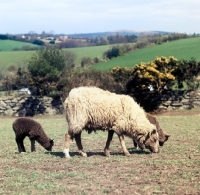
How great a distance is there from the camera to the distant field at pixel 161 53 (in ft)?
159

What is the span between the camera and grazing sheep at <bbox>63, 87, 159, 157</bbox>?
1168 cm

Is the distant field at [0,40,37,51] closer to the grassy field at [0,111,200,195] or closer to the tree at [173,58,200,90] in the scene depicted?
the tree at [173,58,200,90]

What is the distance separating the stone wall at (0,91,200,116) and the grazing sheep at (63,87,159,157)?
20.1 metres

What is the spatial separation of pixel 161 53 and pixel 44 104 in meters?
23.1

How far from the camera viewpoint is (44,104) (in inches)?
1332

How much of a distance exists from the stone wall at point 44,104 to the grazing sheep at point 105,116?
20133mm

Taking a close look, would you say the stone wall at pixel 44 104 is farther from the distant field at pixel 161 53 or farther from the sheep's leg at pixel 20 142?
the sheep's leg at pixel 20 142

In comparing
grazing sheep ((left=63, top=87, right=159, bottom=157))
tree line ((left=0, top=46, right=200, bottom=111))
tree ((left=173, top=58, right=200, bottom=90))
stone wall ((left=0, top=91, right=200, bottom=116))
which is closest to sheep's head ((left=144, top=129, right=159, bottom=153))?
grazing sheep ((left=63, top=87, right=159, bottom=157))

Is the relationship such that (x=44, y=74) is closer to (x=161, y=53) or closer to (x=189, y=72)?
(x=189, y=72)

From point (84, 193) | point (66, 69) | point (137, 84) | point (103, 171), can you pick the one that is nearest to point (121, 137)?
point (103, 171)

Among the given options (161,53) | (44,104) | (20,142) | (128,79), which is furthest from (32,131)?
(161,53)

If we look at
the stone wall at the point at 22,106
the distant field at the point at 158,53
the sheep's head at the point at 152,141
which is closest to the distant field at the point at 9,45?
the distant field at the point at 158,53

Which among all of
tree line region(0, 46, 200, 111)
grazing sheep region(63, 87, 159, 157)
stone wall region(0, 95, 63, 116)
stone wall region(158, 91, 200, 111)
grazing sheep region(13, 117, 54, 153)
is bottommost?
stone wall region(0, 95, 63, 116)

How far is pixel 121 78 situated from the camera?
33312 mm
